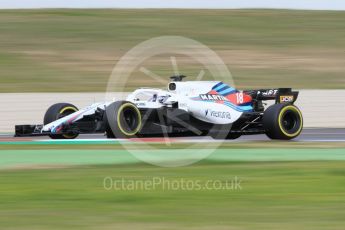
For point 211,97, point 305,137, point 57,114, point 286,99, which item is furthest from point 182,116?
point 305,137

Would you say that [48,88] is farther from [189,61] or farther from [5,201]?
[5,201]

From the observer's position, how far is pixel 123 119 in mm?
15891

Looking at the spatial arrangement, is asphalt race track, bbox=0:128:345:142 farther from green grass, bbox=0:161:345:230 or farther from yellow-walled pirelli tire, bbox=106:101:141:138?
green grass, bbox=0:161:345:230

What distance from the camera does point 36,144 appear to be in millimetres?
15633

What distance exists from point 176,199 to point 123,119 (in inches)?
281

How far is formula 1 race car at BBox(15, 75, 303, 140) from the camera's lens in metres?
16.0

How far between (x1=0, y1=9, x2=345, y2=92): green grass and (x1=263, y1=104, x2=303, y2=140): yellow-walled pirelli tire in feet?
34.0

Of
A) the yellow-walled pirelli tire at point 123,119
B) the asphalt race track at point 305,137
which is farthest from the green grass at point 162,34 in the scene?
the yellow-walled pirelli tire at point 123,119

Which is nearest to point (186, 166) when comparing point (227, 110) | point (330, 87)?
point (227, 110)

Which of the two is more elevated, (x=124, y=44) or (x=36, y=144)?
(x=124, y=44)

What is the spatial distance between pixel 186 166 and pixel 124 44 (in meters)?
22.1

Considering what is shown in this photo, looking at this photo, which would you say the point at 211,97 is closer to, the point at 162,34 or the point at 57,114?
the point at 57,114

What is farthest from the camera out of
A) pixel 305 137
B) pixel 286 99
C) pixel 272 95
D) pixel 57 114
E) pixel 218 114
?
pixel 305 137

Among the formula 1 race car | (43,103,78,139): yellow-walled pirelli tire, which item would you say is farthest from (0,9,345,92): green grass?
the formula 1 race car
